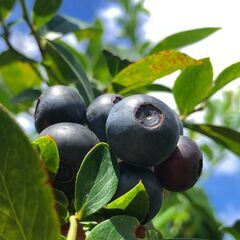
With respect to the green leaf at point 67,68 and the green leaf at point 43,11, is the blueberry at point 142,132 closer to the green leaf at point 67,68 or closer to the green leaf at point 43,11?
the green leaf at point 67,68

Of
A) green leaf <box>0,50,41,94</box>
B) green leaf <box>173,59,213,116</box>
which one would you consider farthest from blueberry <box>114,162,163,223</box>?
green leaf <box>0,50,41,94</box>

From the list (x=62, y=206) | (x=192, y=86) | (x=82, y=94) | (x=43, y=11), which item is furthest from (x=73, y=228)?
(x=43, y=11)

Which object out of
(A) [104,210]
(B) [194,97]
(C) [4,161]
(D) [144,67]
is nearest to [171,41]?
(B) [194,97]

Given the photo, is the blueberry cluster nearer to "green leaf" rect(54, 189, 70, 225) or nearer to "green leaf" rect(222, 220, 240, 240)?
"green leaf" rect(54, 189, 70, 225)

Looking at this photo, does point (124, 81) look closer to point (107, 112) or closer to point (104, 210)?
point (107, 112)

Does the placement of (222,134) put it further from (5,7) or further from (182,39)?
(5,7)

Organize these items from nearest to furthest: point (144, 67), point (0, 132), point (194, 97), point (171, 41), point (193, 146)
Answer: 1. point (0, 132)
2. point (193, 146)
3. point (144, 67)
4. point (194, 97)
5. point (171, 41)

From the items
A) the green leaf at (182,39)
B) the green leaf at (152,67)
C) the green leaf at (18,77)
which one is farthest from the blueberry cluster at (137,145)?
the green leaf at (18,77)
